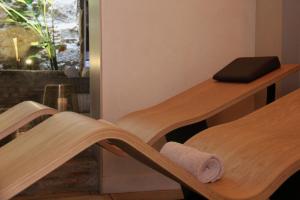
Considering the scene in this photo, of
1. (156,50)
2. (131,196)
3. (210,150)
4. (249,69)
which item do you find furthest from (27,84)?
(210,150)

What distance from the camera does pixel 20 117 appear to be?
2361 millimetres

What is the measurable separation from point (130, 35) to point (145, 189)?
3.71ft

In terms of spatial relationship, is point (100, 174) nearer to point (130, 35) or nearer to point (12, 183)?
point (130, 35)

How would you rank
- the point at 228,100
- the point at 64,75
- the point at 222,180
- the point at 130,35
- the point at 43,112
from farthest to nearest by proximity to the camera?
1. the point at 64,75
2. the point at 130,35
3. the point at 228,100
4. the point at 43,112
5. the point at 222,180

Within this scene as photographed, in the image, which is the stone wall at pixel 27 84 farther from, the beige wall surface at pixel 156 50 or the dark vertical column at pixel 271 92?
the dark vertical column at pixel 271 92

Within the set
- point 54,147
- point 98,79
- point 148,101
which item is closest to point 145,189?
point 148,101

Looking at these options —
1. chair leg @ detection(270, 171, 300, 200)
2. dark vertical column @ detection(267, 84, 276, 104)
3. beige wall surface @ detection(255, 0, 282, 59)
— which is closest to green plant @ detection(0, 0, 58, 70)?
beige wall surface @ detection(255, 0, 282, 59)

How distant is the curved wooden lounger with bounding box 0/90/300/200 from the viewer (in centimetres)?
131

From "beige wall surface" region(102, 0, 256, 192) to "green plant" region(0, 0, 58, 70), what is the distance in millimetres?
2222

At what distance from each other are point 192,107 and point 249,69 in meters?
0.46

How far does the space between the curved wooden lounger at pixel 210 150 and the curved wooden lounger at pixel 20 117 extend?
0.30m

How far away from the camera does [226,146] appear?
2064 millimetres

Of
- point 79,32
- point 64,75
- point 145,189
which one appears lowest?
point 145,189

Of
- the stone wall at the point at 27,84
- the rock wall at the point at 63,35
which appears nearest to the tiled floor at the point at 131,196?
the stone wall at the point at 27,84
